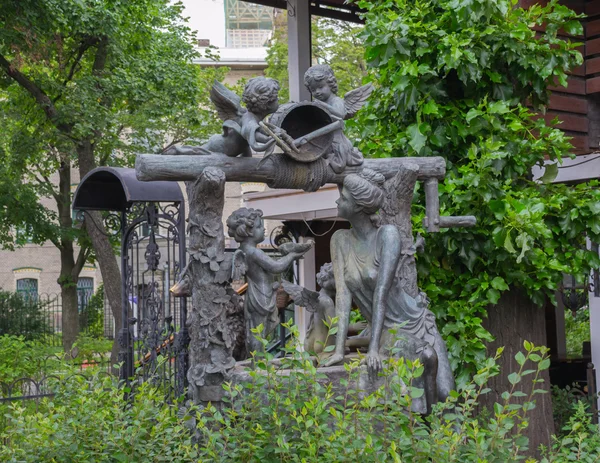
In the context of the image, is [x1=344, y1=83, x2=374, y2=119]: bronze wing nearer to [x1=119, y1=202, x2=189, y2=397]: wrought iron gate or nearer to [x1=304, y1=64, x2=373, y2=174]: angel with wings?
[x1=304, y1=64, x2=373, y2=174]: angel with wings

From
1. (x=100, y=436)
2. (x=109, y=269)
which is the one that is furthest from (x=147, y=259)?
(x=109, y=269)

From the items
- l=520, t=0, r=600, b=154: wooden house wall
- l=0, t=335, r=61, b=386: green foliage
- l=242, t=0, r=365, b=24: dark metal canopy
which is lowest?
l=0, t=335, r=61, b=386: green foliage

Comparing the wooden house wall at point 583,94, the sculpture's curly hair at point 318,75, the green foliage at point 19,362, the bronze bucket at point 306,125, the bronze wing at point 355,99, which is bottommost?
the green foliage at point 19,362

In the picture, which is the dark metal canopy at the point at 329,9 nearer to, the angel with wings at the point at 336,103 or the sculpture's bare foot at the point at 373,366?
the angel with wings at the point at 336,103

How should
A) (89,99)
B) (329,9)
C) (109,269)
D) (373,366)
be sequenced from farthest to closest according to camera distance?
(89,99)
(109,269)
(329,9)
(373,366)

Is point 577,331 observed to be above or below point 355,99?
below

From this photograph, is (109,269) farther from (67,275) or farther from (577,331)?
(577,331)

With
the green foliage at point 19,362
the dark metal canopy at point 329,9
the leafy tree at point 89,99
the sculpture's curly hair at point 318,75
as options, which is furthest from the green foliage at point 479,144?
the leafy tree at point 89,99

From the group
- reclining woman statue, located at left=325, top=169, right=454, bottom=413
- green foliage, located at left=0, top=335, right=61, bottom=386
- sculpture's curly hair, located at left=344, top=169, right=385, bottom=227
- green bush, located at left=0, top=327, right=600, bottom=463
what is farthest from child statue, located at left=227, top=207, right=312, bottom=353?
green foliage, located at left=0, top=335, right=61, bottom=386

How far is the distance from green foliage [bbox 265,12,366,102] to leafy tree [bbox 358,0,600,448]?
16163 mm

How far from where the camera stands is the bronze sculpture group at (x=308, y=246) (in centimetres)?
509

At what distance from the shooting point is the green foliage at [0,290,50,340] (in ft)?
73.4

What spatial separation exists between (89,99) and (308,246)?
1158cm

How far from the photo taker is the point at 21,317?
22828 mm
